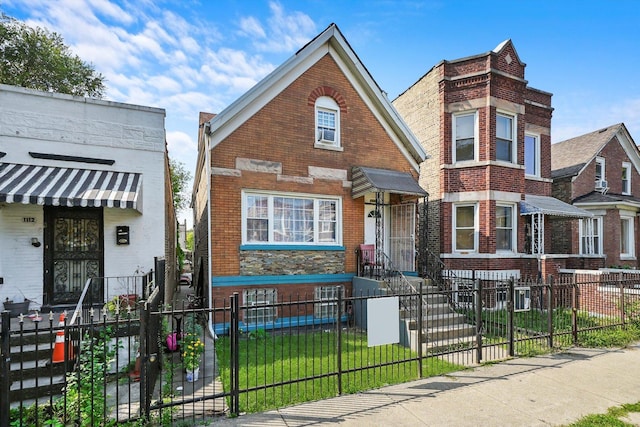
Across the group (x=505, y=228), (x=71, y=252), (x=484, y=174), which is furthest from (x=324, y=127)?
(x=505, y=228)

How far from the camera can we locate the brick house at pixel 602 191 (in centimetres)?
1622

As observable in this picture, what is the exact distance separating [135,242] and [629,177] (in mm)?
24701

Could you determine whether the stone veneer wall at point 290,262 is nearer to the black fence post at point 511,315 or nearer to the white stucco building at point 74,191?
the white stucco building at point 74,191

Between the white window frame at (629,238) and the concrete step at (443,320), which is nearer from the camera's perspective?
the concrete step at (443,320)

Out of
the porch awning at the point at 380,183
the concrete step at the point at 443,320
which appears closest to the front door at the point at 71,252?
the porch awning at the point at 380,183

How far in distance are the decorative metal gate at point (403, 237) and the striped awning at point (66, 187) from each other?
26.5 ft

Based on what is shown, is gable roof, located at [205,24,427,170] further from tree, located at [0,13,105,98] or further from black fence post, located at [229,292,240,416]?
tree, located at [0,13,105,98]

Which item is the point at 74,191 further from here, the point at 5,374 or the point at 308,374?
the point at 308,374

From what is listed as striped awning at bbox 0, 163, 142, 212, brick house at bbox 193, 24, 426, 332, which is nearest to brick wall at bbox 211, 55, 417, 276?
brick house at bbox 193, 24, 426, 332

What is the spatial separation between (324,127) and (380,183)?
2657mm

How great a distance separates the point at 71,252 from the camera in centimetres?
795

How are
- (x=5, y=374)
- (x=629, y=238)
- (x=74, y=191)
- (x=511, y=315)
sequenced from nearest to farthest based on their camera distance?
1. (x=5, y=374)
2. (x=74, y=191)
3. (x=511, y=315)
4. (x=629, y=238)

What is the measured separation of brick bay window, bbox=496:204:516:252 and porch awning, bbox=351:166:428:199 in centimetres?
464

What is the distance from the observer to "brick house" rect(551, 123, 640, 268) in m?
16.2
